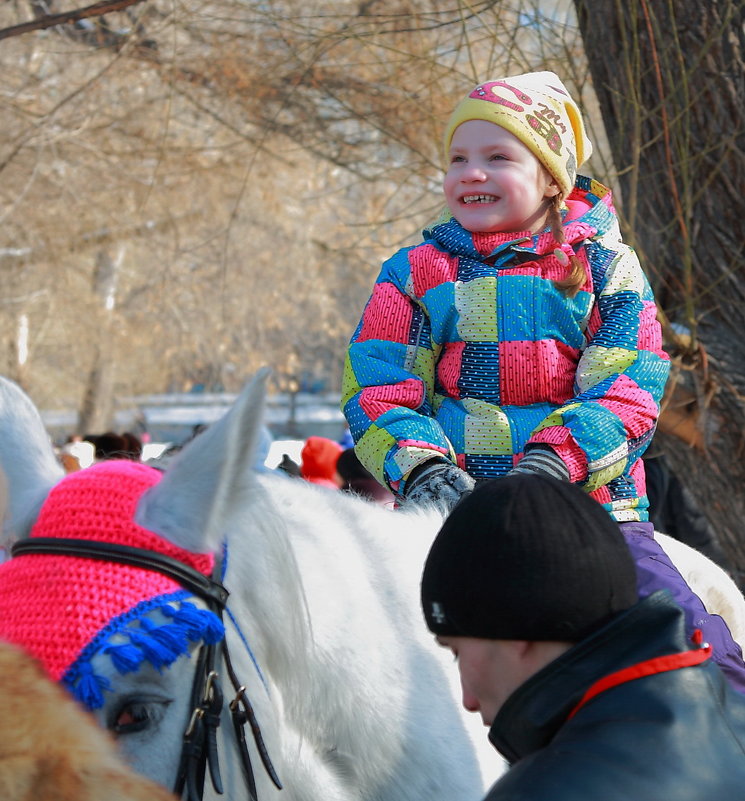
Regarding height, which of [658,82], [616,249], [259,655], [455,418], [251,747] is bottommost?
[251,747]

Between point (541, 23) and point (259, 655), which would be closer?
point (259, 655)

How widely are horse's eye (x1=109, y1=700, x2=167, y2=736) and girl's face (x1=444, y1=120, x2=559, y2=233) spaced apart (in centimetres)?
158

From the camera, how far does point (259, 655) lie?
1.90m

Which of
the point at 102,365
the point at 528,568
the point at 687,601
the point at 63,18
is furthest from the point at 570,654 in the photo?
the point at 102,365

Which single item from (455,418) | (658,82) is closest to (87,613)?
(455,418)

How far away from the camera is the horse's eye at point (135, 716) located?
165 cm

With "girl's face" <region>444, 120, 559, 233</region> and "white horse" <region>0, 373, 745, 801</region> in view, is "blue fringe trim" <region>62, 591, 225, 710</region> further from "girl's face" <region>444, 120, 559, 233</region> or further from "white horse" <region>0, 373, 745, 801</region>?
"girl's face" <region>444, 120, 559, 233</region>

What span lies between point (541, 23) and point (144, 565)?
443 centimetres

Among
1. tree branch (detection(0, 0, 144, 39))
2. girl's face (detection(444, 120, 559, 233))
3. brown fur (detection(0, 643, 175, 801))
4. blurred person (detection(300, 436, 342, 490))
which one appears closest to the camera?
brown fur (detection(0, 643, 175, 801))

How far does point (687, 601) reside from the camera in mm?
2412

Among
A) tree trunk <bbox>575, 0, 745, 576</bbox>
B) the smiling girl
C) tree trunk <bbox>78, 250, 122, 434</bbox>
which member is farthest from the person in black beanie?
tree trunk <bbox>78, 250, 122, 434</bbox>

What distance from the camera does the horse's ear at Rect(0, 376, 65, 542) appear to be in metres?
1.91

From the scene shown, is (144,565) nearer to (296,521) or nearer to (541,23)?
(296,521)

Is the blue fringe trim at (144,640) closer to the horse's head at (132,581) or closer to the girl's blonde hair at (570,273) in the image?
the horse's head at (132,581)
